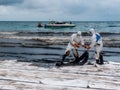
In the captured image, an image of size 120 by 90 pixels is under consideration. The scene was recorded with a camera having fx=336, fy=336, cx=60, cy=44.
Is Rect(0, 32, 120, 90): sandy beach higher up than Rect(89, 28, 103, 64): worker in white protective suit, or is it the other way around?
Rect(89, 28, 103, 64): worker in white protective suit

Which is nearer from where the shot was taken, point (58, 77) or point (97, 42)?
point (58, 77)

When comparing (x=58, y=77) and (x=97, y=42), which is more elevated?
(x=97, y=42)

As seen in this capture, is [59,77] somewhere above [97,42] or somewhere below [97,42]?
below

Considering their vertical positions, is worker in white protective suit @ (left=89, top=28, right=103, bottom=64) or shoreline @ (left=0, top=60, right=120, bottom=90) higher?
worker in white protective suit @ (left=89, top=28, right=103, bottom=64)

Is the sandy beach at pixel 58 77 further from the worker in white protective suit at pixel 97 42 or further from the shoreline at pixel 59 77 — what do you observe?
the worker in white protective suit at pixel 97 42

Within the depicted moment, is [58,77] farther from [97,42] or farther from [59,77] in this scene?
[97,42]

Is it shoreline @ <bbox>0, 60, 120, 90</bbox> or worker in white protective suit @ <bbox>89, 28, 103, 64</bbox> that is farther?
worker in white protective suit @ <bbox>89, 28, 103, 64</bbox>

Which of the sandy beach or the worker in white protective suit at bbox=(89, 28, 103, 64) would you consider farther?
the worker in white protective suit at bbox=(89, 28, 103, 64)

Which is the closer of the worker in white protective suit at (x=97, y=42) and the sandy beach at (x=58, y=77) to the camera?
the sandy beach at (x=58, y=77)

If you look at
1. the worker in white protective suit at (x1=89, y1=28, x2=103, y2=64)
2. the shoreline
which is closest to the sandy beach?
the shoreline

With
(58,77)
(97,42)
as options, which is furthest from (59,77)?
(97,42)

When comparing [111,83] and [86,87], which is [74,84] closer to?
[86,87]

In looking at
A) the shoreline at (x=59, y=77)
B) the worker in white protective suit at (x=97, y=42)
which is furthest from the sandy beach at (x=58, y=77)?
the worker in white protective suit at (x=97, y=42)

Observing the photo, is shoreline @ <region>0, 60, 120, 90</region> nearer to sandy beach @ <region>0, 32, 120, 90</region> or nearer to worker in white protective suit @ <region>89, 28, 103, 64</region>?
sandy beach @ <region>0, 32, 120, 90</region>
